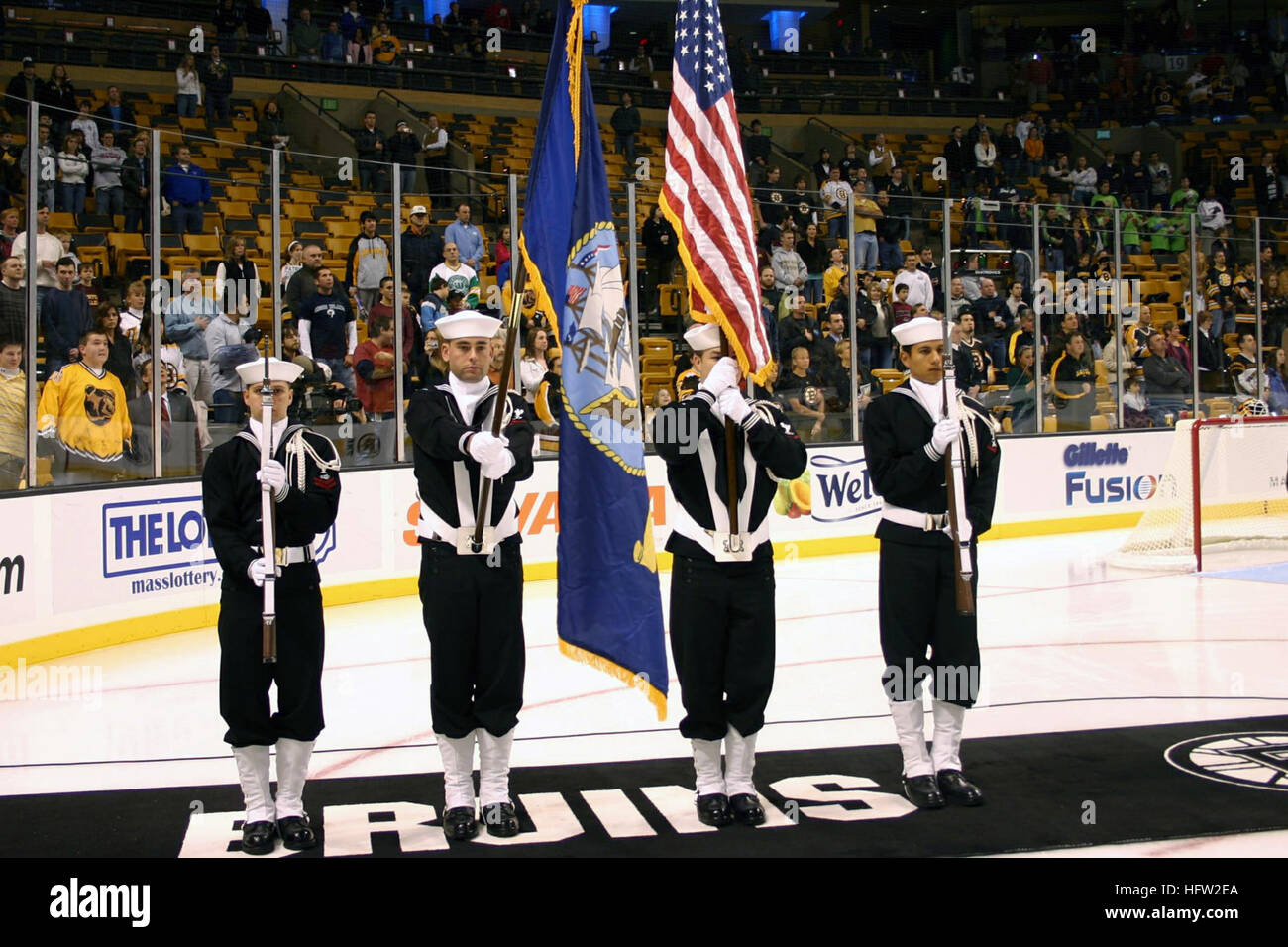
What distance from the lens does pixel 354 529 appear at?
11.7m

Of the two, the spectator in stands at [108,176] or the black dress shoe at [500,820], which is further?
the spectator in stands at [108,176]

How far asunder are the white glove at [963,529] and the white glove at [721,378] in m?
1.06

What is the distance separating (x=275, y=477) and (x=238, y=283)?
19.5ft

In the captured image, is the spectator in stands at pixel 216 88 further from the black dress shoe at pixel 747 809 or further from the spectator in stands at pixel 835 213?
the black dress shoe at pixel 747 809

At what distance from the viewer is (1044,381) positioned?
15977 millimetres

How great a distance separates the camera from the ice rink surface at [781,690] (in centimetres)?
680

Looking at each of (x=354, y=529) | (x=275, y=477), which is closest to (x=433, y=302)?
(x=354, y=529)

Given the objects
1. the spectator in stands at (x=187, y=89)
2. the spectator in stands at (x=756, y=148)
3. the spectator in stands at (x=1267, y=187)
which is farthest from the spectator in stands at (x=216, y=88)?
the spectator in stands at (x=1267, y=187)

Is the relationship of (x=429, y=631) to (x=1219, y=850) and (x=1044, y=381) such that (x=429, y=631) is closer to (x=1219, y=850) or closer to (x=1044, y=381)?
(x=1219, y=850)

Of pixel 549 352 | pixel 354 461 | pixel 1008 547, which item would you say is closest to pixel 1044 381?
pixel 1008 547

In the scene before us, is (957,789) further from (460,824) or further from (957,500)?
(460,824)

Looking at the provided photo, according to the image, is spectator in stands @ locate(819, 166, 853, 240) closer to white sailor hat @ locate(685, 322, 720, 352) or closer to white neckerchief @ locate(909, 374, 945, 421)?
white neckerchief @ locate(909, 374, 945, 421)
